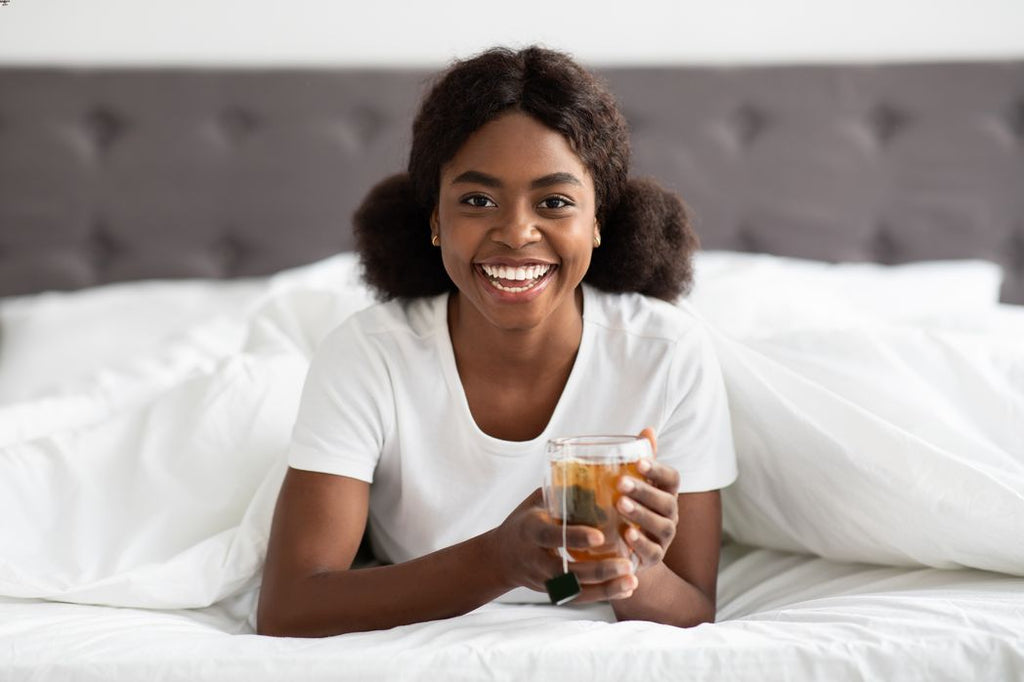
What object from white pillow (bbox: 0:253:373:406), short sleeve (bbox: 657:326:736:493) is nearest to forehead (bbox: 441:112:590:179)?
short sleeve (bbox: 657:326:736:493)

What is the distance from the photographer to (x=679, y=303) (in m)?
1.44

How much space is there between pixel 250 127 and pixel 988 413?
1.74 meters

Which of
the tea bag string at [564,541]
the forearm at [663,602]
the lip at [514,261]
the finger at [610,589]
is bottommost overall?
the forearm at [663,602]

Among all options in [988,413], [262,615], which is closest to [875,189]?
[988,413]

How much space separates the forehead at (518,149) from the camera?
115 centimetres

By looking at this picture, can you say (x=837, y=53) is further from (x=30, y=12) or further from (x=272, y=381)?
(x=30, y=12)

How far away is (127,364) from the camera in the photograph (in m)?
1.83

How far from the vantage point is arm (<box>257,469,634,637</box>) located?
0.97 m

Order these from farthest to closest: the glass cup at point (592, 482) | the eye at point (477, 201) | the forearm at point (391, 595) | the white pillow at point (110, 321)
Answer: the white pillow at point (110, 321), the eye at point (477, 201), the forearm at point (391, 595), the glass cup at point (592, 482)

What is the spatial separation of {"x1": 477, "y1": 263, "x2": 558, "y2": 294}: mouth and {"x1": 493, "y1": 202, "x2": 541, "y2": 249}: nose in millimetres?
30

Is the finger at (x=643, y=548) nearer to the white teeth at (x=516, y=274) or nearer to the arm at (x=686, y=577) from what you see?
the arm at (x=686, y=577)

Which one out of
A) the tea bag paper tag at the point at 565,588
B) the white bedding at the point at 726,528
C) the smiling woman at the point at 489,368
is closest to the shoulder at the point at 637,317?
the smiling woman at the point at 489,368

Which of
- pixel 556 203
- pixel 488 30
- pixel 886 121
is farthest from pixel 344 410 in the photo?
pixel 886 121

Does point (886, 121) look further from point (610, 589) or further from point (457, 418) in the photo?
point (610, 589)
